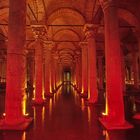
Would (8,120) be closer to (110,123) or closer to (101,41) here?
(110,123)

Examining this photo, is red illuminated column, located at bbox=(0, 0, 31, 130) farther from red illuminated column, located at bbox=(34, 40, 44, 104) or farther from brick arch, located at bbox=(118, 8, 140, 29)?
brick arch, located at bbox=(118, 8, 140, 29)

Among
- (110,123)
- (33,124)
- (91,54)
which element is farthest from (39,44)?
(110,123)

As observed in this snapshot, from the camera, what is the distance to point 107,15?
27.8 ft

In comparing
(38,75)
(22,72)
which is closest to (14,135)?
(22,72)

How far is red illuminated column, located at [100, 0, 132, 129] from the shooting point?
7809 mm

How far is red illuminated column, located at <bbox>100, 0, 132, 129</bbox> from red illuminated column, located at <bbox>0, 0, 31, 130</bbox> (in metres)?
3.52

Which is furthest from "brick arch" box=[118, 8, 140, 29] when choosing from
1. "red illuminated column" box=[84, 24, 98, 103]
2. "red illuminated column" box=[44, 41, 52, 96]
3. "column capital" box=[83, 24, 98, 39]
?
"red illuminated column" box=[44, 41, 52, 96]

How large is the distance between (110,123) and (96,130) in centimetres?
91

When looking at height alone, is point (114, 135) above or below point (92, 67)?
below

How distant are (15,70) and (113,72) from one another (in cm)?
409

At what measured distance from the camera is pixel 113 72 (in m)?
8.12

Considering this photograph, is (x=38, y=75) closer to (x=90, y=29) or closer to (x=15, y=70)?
(x=90, y=29)

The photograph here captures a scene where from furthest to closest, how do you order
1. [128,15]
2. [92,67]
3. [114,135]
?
[92,67] < [128,15] < [114,135]

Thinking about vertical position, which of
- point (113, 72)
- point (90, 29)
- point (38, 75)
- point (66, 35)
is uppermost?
point (66, 35)
